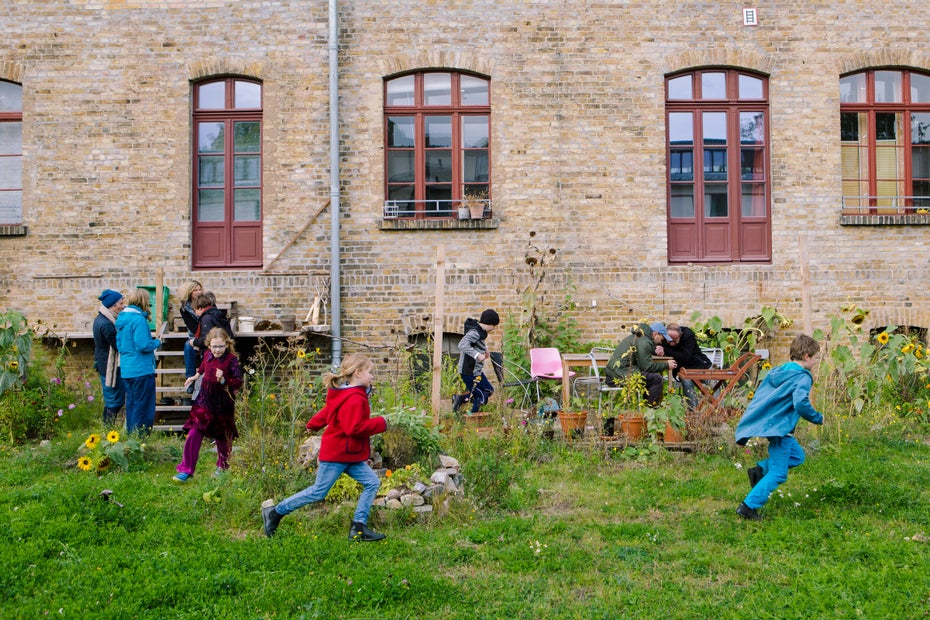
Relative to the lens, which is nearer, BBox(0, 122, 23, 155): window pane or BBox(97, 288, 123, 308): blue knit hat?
BBox(97, 288, 123, 308): blue knit hat

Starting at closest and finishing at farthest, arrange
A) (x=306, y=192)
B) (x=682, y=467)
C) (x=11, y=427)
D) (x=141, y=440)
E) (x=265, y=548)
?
(x=265, y=548), (x=682, y=467), (x=141, y=440), (x=11, y=427), (x=306, y=192)

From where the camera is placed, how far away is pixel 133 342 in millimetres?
8422

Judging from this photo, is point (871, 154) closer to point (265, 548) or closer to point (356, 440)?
point (356, 440)

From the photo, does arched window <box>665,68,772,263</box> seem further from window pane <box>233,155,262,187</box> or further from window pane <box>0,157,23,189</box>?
window pane <box>0,157,23,189</box>

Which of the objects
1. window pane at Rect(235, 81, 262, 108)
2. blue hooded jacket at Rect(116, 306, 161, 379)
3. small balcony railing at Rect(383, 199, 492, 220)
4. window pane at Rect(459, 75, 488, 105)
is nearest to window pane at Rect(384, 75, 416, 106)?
window pane at Rect(459, 75, 488, 105)

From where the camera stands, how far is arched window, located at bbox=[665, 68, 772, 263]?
38.7 feet

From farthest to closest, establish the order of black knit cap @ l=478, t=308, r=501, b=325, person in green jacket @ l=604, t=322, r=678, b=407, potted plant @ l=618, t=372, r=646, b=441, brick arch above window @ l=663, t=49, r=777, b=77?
brick arch above window @ l=663, t=49, r=777, b=77 < black knit cap @ l=478, t=308, r=501, b=325 < person in green jacket @ l=604, t=322, r=678, b=407 < potted plant @ l=618, t=372, r=646, b=441

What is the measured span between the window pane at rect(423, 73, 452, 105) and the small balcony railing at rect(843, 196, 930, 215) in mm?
5891

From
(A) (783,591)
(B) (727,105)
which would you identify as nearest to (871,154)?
(B) (727,105)

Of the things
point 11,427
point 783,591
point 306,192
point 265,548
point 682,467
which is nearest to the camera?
point 783,591

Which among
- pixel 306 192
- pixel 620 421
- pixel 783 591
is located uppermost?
pixel 306 192

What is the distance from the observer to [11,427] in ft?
29.6

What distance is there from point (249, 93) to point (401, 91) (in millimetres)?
2167

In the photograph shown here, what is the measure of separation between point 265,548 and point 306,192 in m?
6.89
